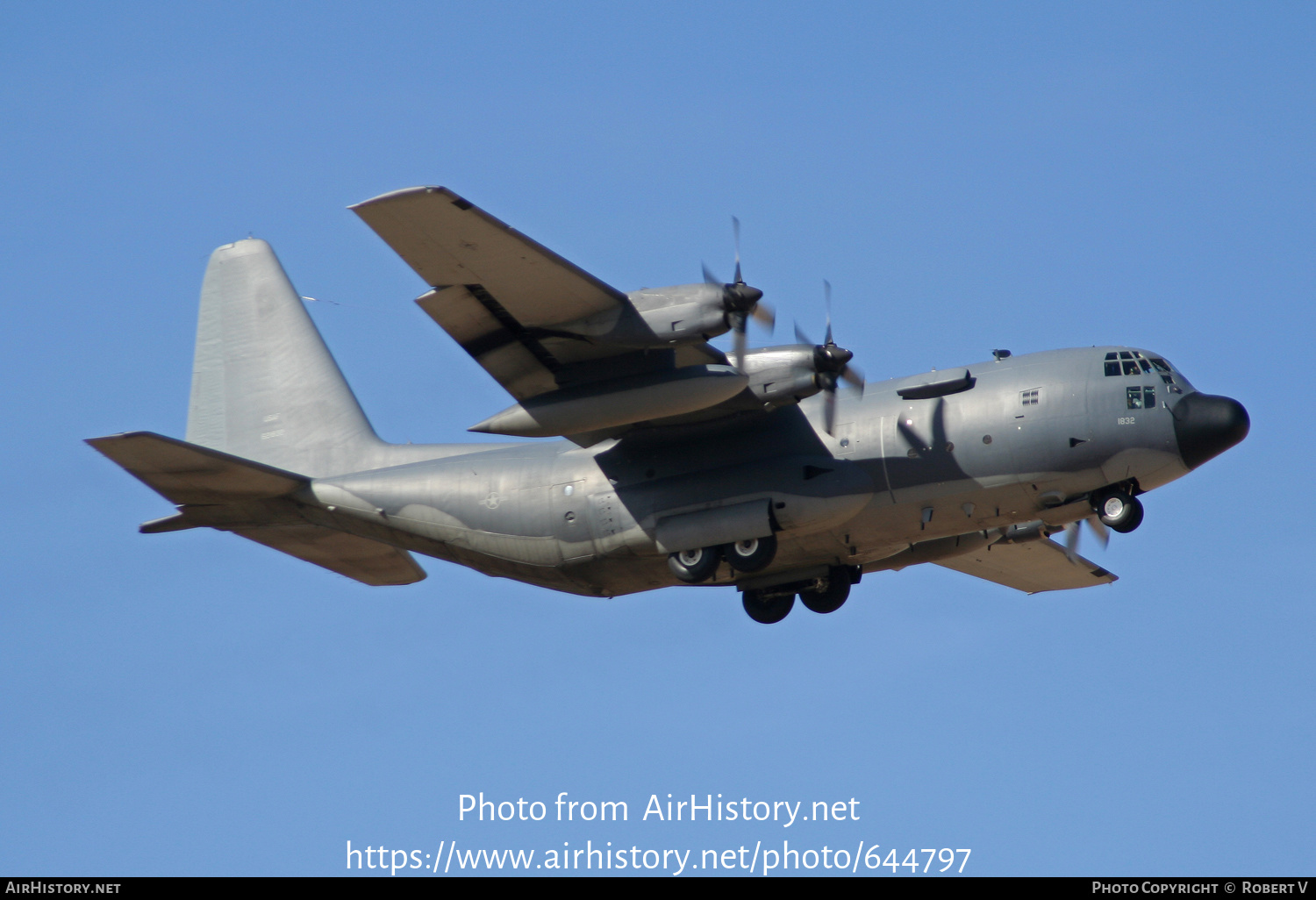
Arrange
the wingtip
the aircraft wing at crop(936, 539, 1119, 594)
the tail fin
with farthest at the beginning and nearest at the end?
the aircraft wing at crop(936, 539, 1119, 594) < the tail fin < the wingtip

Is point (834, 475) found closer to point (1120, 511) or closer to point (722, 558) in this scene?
point (722, 558)

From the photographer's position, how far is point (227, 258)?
2438 centimetres

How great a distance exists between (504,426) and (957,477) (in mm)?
5734

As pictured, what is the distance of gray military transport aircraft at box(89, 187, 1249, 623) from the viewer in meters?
18.0

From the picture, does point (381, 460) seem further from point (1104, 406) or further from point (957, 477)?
point (1104, 406)

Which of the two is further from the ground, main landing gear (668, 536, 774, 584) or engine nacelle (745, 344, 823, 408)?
engine nacelle (745, 344, 823, 408)

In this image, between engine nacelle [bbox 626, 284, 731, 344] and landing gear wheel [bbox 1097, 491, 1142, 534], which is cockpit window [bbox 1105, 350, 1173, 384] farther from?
engine nacelle [bbox 626, 284, 731, 344]

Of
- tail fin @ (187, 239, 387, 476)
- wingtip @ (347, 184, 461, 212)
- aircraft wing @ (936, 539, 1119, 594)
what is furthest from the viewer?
aircraft wing @ (936, 539, 1119, 594)

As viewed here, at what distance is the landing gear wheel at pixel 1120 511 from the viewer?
18719 millimetres

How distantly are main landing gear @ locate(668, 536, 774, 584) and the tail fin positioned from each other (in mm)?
5374

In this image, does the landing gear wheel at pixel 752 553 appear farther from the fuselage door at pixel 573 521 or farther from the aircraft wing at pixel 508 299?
the aircraft wing at pixel 508 299

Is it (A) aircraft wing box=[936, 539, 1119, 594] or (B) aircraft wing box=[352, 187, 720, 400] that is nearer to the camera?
(B) aircraft wing box=[352, 187, 720, 400]

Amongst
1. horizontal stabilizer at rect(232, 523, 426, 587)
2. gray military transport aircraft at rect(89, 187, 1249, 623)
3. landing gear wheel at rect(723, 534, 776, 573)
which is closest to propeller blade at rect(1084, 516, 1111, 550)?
gray military transport aircraft at rect(89, 187, 1249, 623)

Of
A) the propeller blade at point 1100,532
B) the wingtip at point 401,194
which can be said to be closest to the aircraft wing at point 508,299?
the wingtip at point 401,194
